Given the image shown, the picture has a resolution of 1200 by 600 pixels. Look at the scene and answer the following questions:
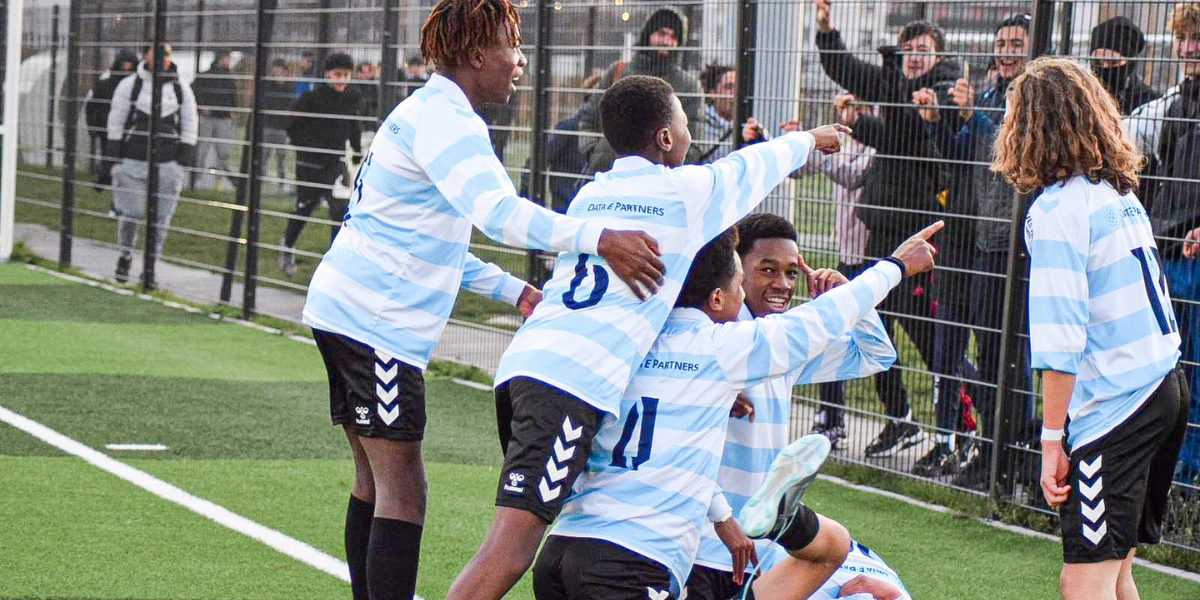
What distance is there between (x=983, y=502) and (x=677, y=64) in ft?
10.1

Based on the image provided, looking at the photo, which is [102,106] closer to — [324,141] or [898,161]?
[324,141]

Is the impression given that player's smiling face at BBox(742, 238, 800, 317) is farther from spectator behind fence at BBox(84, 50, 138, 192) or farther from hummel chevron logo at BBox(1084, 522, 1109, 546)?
spectator behind fence at BBox(84, 50, 138, 192)

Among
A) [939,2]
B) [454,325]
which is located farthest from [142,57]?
[939,2]

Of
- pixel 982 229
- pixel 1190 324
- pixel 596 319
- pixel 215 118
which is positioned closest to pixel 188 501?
pixel 596 319

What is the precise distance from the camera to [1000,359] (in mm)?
6797

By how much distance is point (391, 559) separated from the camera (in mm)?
4328

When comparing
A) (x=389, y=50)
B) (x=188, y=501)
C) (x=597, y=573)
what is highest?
(x=389, y=50)

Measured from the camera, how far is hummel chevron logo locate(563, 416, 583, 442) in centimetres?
371

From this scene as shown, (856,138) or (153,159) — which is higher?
(856,138)

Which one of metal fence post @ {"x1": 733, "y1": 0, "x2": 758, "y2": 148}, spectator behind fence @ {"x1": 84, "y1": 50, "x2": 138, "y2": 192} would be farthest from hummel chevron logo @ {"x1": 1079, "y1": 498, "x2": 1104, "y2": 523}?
spectator behind fence @ {"x1": 84, "y1": 50, "x2": 138, "y2": 192}

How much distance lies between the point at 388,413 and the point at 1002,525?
11.1 feet

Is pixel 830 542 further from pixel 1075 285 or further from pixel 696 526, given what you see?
pixel 1075 285

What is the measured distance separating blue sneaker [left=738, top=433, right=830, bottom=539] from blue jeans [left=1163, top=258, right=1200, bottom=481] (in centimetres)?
316

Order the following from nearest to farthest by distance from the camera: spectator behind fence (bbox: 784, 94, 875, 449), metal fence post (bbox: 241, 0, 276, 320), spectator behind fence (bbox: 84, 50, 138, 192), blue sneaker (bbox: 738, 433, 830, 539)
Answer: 1. blue sneaker (bbox: 738, 433, 830, 539)
2. spectator behind fence (bbox: 784, 94, 875, 449)
3. metal fence post (bbox: 241, 0, 276, 320)
4. spectator behind fence (bbox: 84, 50, 138, 192)
